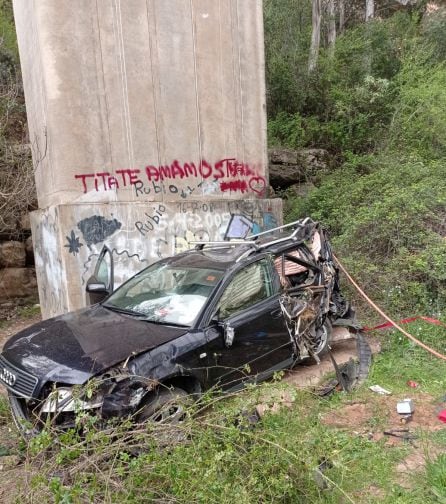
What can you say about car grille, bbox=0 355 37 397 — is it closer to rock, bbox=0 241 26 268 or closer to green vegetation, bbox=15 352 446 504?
green vegetation, bbox=15 352 446 504

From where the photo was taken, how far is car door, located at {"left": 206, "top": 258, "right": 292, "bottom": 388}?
4.03m

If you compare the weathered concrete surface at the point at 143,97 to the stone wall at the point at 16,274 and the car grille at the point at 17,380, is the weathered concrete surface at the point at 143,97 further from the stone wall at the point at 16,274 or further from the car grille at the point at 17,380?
the car grille at the point at 17,380

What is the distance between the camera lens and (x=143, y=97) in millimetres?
7336

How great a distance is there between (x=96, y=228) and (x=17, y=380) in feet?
12.1

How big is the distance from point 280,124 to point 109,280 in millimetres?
9536

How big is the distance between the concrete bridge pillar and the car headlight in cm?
369

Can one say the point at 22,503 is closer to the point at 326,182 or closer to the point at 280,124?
the point at 326,182

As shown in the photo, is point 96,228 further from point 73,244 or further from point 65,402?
point 65,402

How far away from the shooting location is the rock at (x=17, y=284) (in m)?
10.1

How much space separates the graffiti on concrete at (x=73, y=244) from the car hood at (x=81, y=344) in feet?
8.03

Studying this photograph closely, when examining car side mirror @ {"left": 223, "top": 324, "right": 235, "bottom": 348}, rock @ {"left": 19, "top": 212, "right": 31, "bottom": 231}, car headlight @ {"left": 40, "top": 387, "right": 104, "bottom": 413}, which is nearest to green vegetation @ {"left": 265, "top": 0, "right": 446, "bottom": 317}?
car side mirror @ {"left": 223, "top": 324, "right": 235, "bottom": 348}

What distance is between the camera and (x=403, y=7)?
20016mm

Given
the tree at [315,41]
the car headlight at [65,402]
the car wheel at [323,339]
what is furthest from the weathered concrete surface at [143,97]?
the tree at [315,41]

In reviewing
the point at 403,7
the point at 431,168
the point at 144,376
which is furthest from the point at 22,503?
→ the point at 403,7
